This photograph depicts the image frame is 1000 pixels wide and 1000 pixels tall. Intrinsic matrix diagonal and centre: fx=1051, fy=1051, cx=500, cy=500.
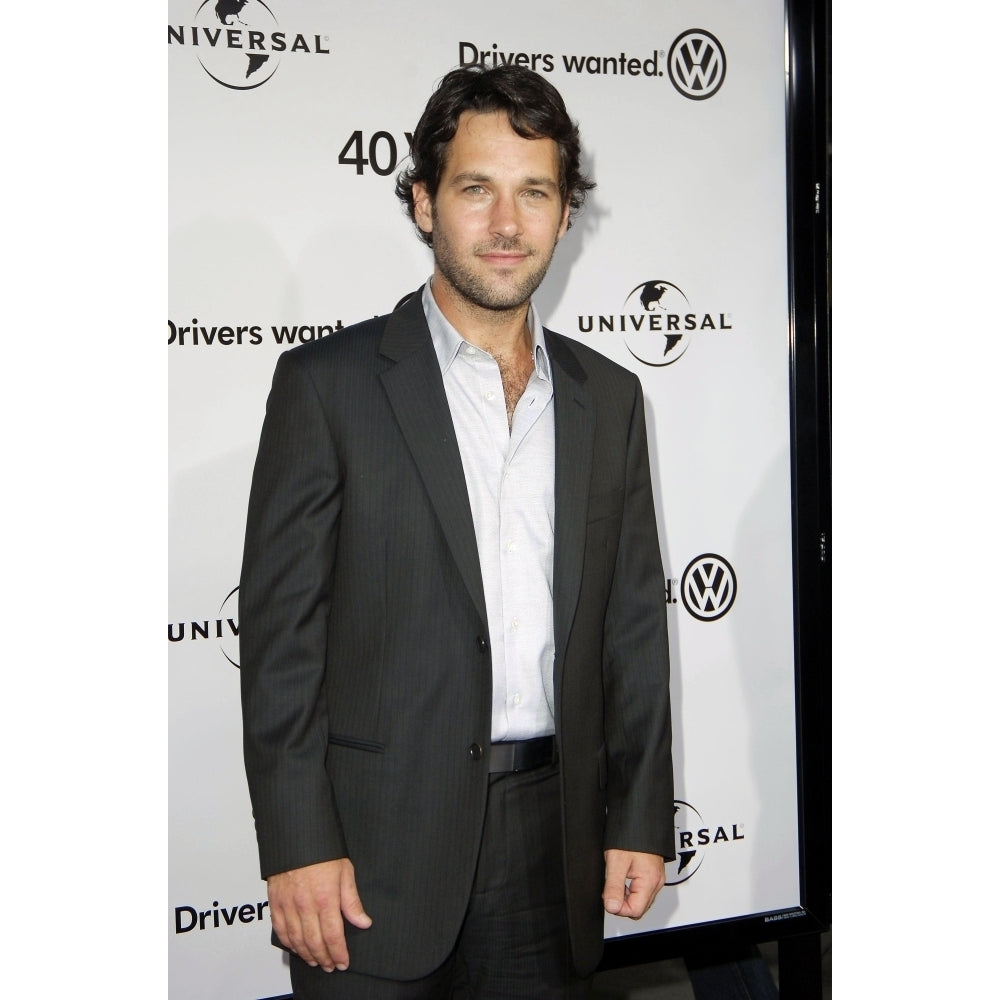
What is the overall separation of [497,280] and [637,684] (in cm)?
70

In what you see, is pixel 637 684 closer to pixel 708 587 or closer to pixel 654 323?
pixel 708 587

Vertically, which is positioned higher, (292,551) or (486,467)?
(486,467)

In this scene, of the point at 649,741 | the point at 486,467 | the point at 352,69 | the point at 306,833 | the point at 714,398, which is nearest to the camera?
the point at 306,833

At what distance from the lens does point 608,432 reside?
1.74 m

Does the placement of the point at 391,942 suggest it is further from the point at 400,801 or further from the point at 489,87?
the point at 489,87

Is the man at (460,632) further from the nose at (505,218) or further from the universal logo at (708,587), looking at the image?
the universal logo at (708,587)

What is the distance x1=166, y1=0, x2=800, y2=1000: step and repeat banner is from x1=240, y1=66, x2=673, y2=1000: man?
563 millimetres

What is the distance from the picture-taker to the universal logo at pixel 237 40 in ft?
7.04

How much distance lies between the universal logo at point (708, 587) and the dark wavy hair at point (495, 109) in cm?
107

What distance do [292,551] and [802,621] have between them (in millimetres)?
1609

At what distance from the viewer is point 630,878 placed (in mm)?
1711

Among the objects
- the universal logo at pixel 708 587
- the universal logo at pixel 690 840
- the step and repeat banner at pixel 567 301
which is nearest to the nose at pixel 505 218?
the step and repeat banner at pixel 567 301

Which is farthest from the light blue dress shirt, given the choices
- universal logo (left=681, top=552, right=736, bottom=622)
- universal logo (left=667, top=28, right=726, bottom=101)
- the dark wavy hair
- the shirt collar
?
universal logo (left=667, top=28, right=726, bottom=101)

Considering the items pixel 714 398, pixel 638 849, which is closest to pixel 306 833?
pixel 638 849
